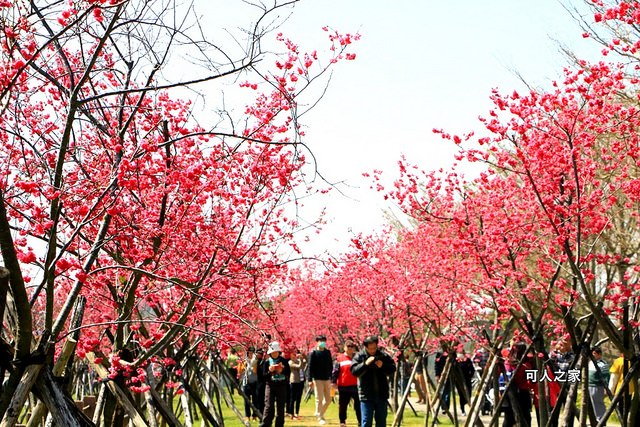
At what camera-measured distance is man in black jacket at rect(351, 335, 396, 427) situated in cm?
1062

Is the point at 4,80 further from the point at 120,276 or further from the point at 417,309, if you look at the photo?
the point at 417,309

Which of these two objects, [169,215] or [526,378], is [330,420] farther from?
[169,215]

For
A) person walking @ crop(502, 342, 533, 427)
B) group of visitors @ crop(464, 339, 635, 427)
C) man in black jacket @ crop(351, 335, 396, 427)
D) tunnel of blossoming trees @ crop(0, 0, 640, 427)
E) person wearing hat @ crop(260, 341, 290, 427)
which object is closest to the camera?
tunnel of blossoming trees @ crop(0, 0, 640, 427)

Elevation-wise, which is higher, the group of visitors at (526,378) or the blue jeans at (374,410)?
Result: the group of visitors at (526,378)

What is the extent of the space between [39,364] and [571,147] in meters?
6.23

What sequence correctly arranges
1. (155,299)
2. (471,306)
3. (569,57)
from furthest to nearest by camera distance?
(471,306), (569,57), (155,299)

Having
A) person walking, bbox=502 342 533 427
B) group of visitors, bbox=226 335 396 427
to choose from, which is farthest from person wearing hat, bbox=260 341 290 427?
person walking, bbox=502 342 533 427

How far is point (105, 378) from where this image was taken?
7676mm

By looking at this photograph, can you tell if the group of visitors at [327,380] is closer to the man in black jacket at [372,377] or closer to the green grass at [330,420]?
the man in black jacket at [372,377]

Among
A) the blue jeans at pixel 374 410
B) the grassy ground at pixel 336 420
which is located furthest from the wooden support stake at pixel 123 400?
the grassy ground at pixel 336 420

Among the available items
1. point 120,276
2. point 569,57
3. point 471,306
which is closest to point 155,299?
point 120,276

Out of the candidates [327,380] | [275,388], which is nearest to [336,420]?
[327,380]

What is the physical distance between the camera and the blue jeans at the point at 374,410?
35.2 ft

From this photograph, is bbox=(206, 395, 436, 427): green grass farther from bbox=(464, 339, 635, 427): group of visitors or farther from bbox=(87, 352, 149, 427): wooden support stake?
bbox=(87, 352, 149, 427): wooden support stake
